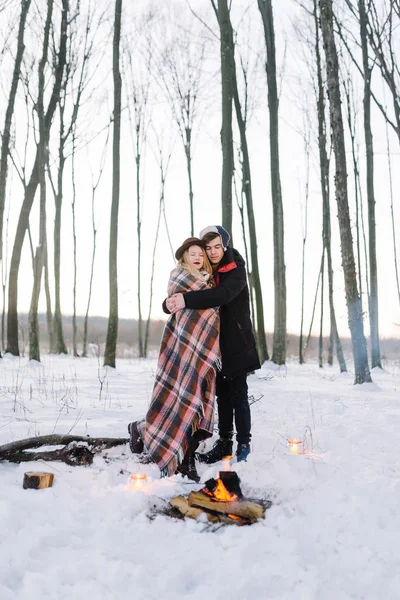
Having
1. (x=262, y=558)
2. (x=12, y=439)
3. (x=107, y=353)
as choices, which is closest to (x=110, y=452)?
(x=12, y=439)

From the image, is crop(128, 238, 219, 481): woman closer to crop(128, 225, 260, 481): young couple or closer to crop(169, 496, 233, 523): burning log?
crop(128, 225, 260, 481): young couple

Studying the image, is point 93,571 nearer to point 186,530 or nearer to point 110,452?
point 186,530

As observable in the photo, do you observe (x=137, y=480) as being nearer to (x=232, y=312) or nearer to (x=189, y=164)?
(x=232, y=312)

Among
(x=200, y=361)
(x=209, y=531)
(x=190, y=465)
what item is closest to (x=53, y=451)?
(x=190, y=465)

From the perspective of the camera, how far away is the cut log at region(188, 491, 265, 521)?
2.44 m

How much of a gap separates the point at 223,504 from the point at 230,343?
3.99 ft

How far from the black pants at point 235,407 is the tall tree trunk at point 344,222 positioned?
4.51m

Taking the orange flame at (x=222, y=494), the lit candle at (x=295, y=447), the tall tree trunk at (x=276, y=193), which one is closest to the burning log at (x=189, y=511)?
the orange flame at (x=222, y=494)

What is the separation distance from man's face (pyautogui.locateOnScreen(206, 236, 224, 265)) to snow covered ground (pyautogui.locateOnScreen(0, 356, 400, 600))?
1.61 metres

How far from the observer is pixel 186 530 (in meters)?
2.32

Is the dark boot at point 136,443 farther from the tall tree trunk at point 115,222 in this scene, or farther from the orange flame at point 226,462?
the tall tree trunk at point 115,222

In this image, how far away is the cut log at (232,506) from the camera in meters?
2.44

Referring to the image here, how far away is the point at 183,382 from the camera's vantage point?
3191 millimetres

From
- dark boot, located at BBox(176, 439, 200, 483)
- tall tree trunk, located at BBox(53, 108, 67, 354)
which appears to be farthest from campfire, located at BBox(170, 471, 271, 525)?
tall tree trunk, located at BBox(53, 108, 67, 354)
